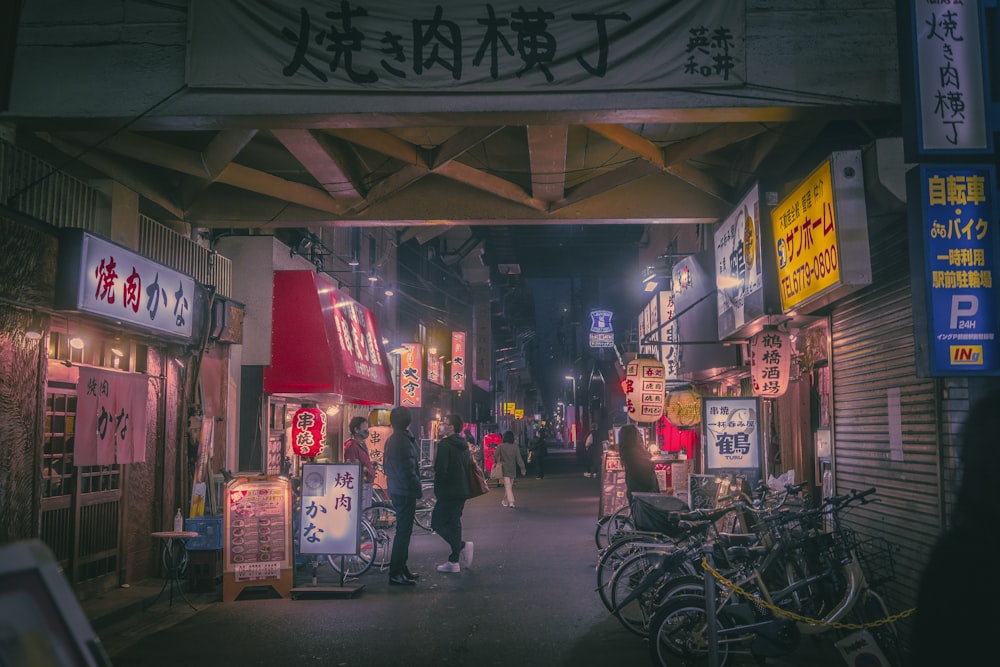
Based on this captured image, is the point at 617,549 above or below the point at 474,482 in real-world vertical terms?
below

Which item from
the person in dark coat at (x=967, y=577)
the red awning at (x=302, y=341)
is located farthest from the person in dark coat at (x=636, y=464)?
Result: the person in dark coat at (x=967, y=577)

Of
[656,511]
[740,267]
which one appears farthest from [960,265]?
[740,267]

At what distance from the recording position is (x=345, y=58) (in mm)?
8727

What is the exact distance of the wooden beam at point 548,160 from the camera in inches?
444

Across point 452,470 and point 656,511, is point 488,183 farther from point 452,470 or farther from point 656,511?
point 656,511

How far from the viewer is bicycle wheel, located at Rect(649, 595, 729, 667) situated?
23.8ft

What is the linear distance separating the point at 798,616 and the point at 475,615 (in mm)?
4058

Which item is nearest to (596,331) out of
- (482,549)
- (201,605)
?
(482,549)

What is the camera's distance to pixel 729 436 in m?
13.0

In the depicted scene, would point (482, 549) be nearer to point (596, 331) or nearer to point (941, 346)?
point (941, 346)

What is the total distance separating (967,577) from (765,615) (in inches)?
215

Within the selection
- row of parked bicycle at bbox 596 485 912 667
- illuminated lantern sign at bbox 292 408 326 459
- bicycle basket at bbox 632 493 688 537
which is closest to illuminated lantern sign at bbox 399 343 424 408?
illuminated lantern sign at bbox 292 408 326 459

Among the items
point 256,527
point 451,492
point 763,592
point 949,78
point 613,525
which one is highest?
point 949,78

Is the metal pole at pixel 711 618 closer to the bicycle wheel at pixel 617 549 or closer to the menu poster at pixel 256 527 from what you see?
the bicycle wheel at pixel 617 549
